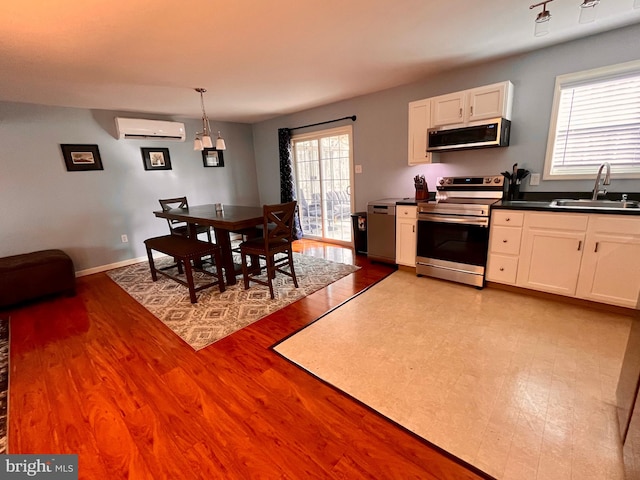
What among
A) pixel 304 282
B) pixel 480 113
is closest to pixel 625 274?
pixel 480 113

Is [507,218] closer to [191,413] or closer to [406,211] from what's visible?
[406,211]

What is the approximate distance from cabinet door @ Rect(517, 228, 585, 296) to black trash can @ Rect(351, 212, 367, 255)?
6.64ft

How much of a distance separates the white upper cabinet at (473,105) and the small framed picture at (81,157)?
4.50 m

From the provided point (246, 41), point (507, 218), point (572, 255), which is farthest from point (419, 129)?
point (246, 41)

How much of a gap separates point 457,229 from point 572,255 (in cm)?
95

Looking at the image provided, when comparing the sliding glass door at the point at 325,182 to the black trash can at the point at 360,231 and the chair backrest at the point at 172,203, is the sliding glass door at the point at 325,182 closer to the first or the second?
the black trash can at the point at 360,231

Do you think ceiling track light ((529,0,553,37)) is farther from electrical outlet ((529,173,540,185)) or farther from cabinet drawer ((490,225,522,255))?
cabinet drawer ((490,225,522,255))

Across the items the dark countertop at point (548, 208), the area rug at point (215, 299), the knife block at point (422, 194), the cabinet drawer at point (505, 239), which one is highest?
the knife block at point (422, 194)

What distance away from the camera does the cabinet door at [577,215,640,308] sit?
220 cm

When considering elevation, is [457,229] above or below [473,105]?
below

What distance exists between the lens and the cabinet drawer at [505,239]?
271cm

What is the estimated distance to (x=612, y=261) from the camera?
2.29 metres

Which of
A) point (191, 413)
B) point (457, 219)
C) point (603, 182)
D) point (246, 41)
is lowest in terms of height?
point (191, 413)

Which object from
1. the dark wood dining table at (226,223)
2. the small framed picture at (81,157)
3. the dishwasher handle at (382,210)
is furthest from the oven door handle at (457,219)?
the small framed picture at (81,157)
